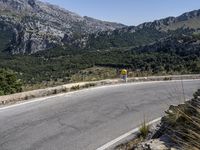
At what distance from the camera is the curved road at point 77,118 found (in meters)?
7.02

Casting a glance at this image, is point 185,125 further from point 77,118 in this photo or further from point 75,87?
point 75,87

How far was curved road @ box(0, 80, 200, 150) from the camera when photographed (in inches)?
277

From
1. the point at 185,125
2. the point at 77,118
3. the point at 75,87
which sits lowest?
the point at 77,118

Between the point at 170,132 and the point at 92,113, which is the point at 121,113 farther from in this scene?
the point at 170,132

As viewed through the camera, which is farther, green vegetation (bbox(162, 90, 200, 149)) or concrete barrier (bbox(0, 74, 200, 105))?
concrete barrier (bbox(0, 74, 200, 105))

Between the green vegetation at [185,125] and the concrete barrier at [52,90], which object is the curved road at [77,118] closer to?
the concrete barrier at [52,90]

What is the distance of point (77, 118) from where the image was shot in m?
8.97

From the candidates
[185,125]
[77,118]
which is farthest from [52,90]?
[185,125]

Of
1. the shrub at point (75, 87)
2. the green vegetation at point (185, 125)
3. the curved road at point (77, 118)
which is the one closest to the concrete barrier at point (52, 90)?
the shrub at point (75, 87)

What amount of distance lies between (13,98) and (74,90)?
3034 millimetres

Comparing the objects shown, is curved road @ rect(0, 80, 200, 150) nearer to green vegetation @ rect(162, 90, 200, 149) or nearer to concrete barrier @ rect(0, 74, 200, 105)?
concrete barrier @ rect(0, 74, 200, 105)

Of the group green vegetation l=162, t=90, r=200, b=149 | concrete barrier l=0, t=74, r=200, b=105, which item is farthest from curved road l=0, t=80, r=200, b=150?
green vegetation l=162, t=90, r=200, b=149

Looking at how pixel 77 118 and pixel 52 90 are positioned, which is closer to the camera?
pixel 77 118

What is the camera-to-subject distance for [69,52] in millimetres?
188375
